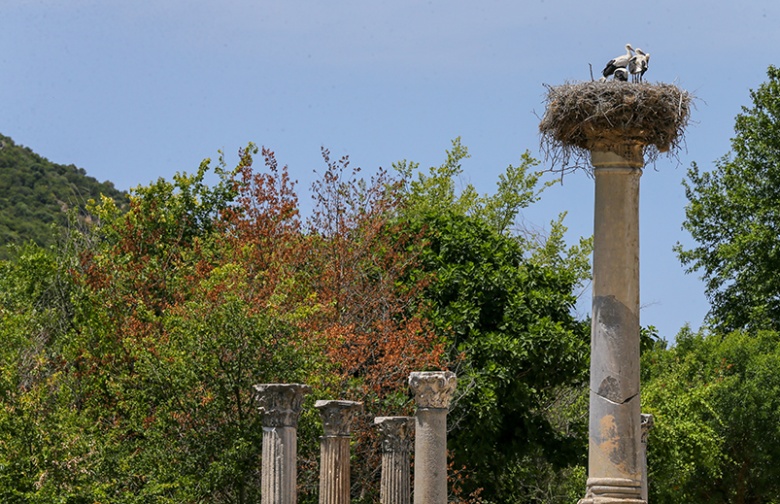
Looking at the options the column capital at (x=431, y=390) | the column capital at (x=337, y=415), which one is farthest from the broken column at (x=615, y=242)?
the column capital at (x=337, y=415)

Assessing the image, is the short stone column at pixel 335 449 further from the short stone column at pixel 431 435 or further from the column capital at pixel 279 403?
the short stone column at pixel 431 435

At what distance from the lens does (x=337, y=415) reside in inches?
879

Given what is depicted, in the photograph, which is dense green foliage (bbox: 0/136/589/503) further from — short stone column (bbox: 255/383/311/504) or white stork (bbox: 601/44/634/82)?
white stork (bbox: 601/44/634/82)

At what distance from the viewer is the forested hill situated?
58.5m

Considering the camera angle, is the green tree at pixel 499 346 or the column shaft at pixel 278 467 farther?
the green tree at pixel 499 346

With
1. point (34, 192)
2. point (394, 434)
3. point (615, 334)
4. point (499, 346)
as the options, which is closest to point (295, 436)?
point (394, 434)

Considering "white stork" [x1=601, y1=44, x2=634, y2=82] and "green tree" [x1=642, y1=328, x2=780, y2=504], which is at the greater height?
"white stork" [x1=601, y1=44, x2=634, y2=82]

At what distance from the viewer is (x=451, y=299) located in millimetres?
32938

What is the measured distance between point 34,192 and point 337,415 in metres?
47.2

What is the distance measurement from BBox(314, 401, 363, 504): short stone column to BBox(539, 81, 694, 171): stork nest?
6.34 meters

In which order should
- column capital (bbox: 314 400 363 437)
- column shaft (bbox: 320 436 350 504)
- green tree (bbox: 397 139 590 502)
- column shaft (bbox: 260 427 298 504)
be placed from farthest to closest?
green tree (bbox: 397 139 590 502)
column shaft (bbox: 320 436 350 504)
column capital (bbox: 314 400 363 437)
column shaft (bbox: 260 427 298 504)

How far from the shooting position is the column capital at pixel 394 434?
2359 cm

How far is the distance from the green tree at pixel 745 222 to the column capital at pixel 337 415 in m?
25.8

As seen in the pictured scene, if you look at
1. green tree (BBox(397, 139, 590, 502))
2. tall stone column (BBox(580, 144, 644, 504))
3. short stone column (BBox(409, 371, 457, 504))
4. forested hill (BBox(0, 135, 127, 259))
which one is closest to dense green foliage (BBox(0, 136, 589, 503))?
green tree (BBox(397, 139, 590, 502))
